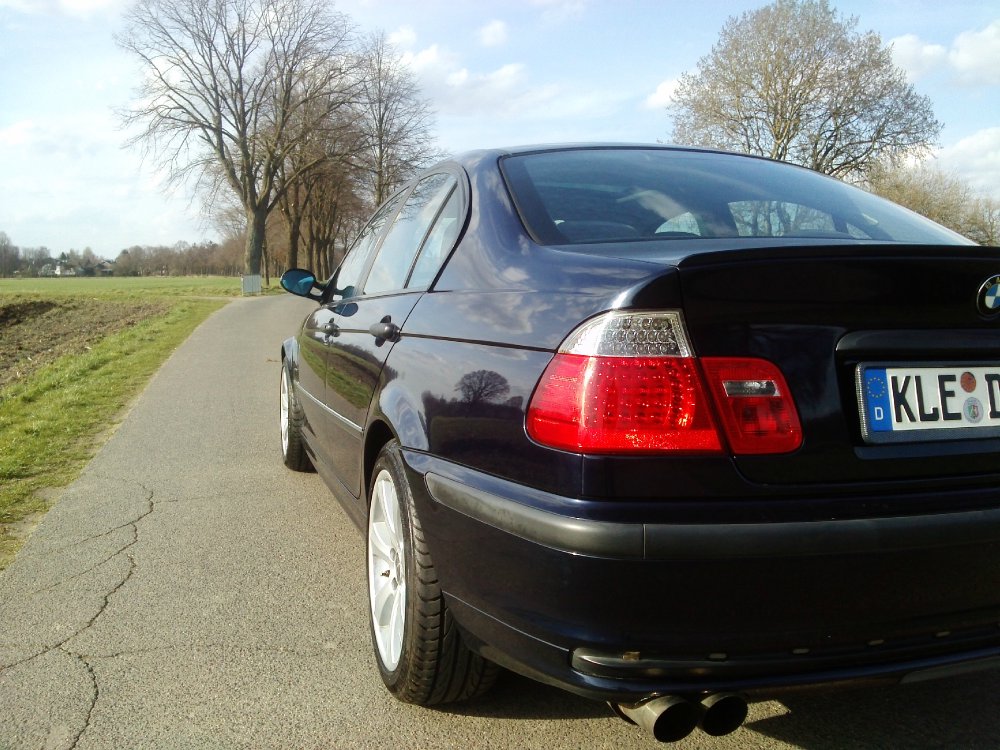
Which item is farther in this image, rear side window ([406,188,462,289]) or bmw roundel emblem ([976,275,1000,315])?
rear side window ([406,188,462,289])

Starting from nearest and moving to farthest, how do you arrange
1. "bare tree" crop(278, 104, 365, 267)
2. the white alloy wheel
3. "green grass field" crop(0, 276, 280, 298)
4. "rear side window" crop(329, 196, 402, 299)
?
the white alloy wheel, "rear side window" crop(329, 196, 402, 299), "green grass field" crop(0, 276, 280, 298), "bare tree" crop(278, 104, 365, 267)

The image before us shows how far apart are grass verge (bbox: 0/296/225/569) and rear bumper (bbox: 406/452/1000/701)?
9.88 ft

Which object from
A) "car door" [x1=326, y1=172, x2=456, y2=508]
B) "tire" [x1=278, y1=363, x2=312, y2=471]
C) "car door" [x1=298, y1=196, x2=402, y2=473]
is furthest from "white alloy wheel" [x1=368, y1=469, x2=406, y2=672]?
"tire" [x1=278, y1=363, x2=312, y2=471]

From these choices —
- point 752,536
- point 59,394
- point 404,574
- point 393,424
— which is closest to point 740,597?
point 752,536

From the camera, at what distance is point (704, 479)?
70.7 inches

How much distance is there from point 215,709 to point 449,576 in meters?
0.91

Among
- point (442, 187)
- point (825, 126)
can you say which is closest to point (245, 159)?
point (825, 126)

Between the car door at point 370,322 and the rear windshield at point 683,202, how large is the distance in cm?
51

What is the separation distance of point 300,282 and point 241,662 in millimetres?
2287

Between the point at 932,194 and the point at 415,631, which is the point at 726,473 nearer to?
the point at 415,631

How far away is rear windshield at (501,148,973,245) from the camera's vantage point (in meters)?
2.54

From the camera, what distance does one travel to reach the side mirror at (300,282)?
14.9 ft

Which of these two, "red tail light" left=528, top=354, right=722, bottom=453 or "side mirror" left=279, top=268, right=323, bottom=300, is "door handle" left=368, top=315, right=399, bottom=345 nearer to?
"red tail light" left=528, top=354, right=722, bottom=453

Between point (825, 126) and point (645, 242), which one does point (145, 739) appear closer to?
point (645, 242)
